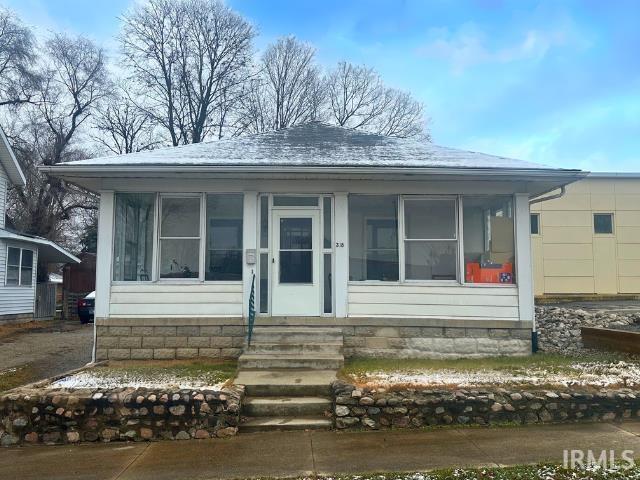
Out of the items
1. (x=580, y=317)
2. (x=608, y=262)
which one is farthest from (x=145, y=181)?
(x=608, y=262)

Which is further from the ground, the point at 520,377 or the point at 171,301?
the point at 171,301

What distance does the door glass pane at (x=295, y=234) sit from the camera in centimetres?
870

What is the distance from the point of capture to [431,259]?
8.77 metres

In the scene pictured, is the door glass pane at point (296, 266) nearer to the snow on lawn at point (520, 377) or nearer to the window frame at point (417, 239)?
the window frame at point (417, 239)

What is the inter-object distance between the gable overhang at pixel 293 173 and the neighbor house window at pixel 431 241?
1.95 feet

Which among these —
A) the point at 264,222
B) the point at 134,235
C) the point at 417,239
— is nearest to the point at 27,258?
the point at 134,235

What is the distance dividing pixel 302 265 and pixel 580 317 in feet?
23.4

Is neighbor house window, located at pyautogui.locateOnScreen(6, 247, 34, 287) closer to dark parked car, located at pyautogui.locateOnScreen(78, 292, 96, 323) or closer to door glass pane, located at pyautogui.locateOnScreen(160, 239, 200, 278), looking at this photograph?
dark parked car, located at pyautogui.locateOnScreen(78, 292, 96, 323)

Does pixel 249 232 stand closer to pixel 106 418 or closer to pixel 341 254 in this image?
pixel 341 254

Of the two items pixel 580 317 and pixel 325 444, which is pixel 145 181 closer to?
pixel 325 444

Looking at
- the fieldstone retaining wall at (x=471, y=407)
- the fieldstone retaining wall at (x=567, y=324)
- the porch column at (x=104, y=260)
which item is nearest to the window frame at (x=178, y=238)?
the porch column at (x=104, y=260)

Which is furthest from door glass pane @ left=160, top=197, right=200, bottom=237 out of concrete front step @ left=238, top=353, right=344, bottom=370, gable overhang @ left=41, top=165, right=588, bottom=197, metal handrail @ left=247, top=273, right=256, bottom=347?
concrete front step @ left=238, top=353, right=344, bottom=370

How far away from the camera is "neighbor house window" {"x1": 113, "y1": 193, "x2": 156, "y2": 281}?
853cm

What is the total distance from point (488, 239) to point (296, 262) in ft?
11.4
